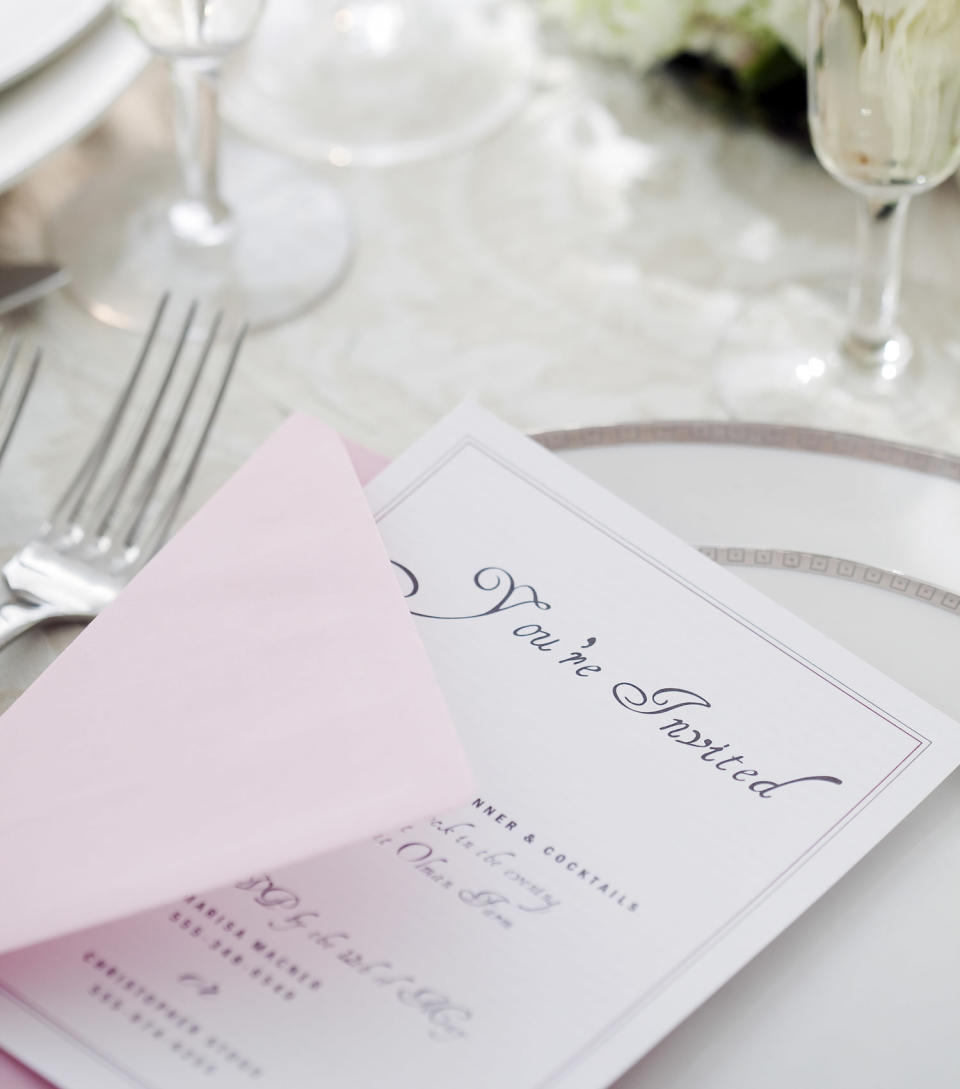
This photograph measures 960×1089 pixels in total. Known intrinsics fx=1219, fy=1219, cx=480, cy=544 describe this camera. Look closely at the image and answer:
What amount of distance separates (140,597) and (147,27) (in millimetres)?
294

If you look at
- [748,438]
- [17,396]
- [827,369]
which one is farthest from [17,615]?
[827,369]

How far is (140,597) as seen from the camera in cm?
38

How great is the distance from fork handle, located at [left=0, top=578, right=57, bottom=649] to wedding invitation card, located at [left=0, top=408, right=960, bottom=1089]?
13 centimetres

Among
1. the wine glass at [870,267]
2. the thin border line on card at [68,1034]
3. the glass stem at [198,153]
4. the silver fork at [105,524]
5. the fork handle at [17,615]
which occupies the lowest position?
the thin border line on card at [68,1034]

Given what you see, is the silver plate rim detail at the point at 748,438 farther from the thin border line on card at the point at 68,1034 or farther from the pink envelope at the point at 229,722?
the thin border line on card at the point at 68,1034

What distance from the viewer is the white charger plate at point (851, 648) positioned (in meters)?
0.31

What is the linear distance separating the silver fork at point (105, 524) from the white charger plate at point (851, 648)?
0.16 meters

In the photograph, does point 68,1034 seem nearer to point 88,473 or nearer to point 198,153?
point 88,473

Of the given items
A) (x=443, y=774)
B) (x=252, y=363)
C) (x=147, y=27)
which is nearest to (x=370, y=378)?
(x=252, y=363)

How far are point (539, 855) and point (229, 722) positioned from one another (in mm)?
94

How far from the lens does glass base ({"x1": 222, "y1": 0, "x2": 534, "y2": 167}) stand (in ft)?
2.33

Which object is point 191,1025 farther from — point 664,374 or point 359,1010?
point 664,374

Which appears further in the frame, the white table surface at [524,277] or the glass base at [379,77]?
the glass base at [379,77]

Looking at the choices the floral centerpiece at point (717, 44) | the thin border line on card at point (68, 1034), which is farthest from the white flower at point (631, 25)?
the thin border line on card at point (68, 1034)
